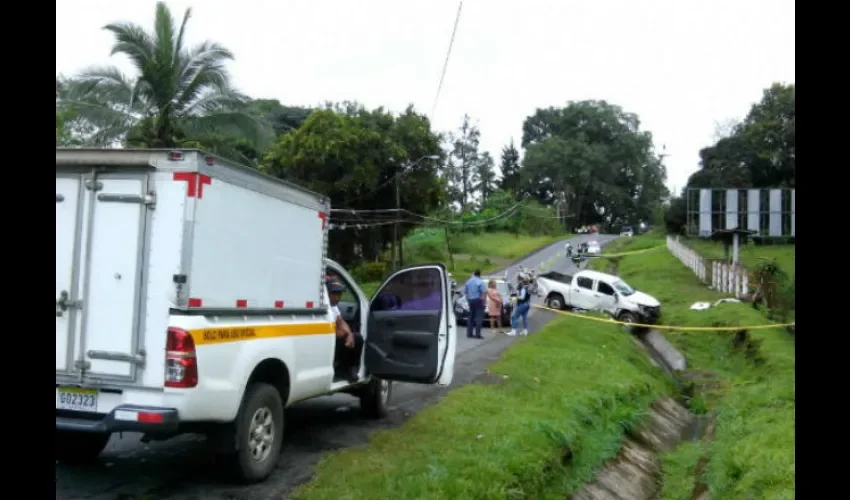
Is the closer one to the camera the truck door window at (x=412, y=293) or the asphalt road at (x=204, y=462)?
the asphalt road at (x=204, y=462)

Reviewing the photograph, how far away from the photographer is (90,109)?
19828mm

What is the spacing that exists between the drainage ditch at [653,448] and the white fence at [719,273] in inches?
393

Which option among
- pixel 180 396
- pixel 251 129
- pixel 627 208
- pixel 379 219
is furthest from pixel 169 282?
pixel 627 208

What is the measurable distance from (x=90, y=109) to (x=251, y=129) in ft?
13.0

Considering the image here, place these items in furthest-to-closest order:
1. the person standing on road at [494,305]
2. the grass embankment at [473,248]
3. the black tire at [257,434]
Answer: the grass embankment at [473,248], the person standing on road at [494,305], the black tire at [257,434]

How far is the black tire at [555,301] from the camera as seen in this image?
28531 mm

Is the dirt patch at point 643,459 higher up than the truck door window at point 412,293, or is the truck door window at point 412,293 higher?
the truck door window at point 412,293

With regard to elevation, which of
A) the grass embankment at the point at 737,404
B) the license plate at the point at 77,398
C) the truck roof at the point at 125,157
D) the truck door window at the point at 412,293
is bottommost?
the grass embankment at the point at 737,404

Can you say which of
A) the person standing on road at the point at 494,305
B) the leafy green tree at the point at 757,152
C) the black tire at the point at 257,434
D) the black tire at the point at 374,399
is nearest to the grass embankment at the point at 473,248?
the leafy green tree at the point at 757,152

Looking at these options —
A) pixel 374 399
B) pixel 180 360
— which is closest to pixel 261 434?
pixel 180 360

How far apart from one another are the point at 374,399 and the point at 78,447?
3.48 metres

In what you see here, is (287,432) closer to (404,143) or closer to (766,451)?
(766,451)

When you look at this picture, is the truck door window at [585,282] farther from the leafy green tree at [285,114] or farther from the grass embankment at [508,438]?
the leafy green tree at [285,114]

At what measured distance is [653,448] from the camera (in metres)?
12.6
